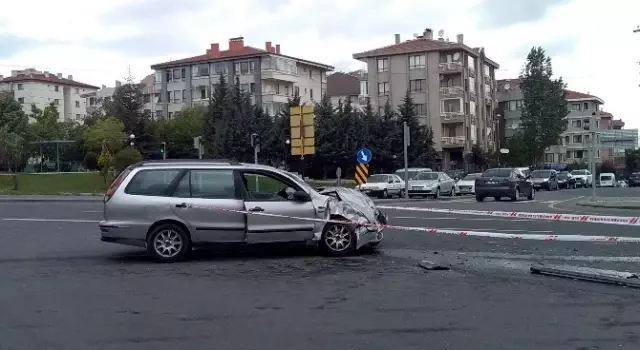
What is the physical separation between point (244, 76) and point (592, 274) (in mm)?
75530

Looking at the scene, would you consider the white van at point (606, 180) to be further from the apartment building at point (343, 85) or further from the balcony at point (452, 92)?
the apartment building at point (343, 85)

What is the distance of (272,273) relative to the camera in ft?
36.9

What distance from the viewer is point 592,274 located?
10.4 m

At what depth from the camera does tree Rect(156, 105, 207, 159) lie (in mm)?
71938

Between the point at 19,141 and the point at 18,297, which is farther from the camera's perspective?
the point at 19,141

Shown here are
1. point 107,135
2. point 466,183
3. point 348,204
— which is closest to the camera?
point 348,204

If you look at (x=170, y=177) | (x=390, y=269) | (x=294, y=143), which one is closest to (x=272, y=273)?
(x=390, y=269)

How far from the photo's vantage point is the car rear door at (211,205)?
1236cm

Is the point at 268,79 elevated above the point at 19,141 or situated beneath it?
elevated above

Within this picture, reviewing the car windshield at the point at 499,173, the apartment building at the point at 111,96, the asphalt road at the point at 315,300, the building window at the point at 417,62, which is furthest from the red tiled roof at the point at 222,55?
the asphalt road at the point at 315,300

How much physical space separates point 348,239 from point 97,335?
6247mm

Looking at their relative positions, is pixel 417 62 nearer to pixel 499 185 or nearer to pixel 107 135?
pixel 107 135

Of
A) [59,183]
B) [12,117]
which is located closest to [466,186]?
[59,183]

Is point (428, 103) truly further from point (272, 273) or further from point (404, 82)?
point (272, 273)
